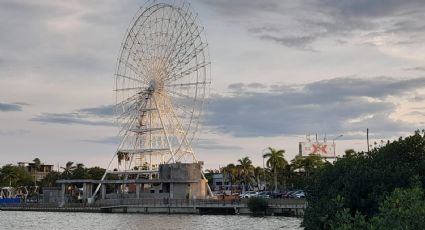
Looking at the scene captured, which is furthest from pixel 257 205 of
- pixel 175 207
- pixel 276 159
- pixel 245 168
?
pixel 245 168

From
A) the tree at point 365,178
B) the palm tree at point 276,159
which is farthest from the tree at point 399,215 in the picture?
the palm tree at point 276,159

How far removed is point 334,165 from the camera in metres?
53.4

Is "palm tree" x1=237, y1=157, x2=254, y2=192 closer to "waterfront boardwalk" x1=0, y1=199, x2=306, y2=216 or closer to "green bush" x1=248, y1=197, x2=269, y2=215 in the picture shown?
"waterfront boardwalk" x1=0, y1=199, x2=306, y2=216

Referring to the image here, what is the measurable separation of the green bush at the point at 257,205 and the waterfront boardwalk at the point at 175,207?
0.84 metres

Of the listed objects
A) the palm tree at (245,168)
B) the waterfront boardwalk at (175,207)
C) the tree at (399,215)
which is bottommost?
the waterfront boardwalk at (175,207)

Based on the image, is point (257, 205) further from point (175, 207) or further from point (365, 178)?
point (365, 178)

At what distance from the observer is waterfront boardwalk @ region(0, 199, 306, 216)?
342ft

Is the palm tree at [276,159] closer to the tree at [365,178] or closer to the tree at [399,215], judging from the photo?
the tree at [365,178]

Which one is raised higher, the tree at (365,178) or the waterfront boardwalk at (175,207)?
the tree at (365,178)

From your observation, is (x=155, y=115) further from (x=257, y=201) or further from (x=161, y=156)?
(x=257, y=201)

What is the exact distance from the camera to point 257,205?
349 feet

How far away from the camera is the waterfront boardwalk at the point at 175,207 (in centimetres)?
10431

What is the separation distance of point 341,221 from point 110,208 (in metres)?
120

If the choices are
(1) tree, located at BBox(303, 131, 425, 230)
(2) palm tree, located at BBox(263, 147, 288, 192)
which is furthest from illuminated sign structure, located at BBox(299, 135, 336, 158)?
(1) tree, located at BBox(303, 131, 425, 230)
